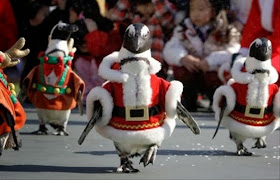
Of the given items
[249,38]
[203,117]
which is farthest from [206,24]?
[249,38]

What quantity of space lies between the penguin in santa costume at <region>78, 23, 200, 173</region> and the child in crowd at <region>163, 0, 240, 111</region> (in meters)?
5.16

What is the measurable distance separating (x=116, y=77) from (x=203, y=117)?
4.66 m

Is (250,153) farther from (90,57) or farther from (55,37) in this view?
(90,57)

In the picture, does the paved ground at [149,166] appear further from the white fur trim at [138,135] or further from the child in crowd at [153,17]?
the child in crowd at [153,17]

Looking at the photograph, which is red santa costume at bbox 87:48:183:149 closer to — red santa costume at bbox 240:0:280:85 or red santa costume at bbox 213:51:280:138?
red santa costume at bbox 213:51:280:138

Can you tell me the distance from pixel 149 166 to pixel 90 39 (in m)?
5.72

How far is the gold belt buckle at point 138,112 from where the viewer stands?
332 inches

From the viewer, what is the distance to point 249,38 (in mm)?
11453

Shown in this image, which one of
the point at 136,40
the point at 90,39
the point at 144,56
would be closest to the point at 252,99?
the point at 144,56

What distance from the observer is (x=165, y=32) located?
14539mm

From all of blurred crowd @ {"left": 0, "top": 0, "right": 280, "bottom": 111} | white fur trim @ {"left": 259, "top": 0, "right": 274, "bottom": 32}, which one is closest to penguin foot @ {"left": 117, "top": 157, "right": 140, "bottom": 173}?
white fur trim @ {"left": 259, "top": 0, "right": 274, "bottom": 32}

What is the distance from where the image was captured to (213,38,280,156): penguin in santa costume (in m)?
9.38

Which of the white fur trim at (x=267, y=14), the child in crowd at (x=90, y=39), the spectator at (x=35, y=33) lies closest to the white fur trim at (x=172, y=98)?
the white fur trim at (x=267, y=14)

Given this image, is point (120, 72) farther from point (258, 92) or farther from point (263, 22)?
point (263, 22)
